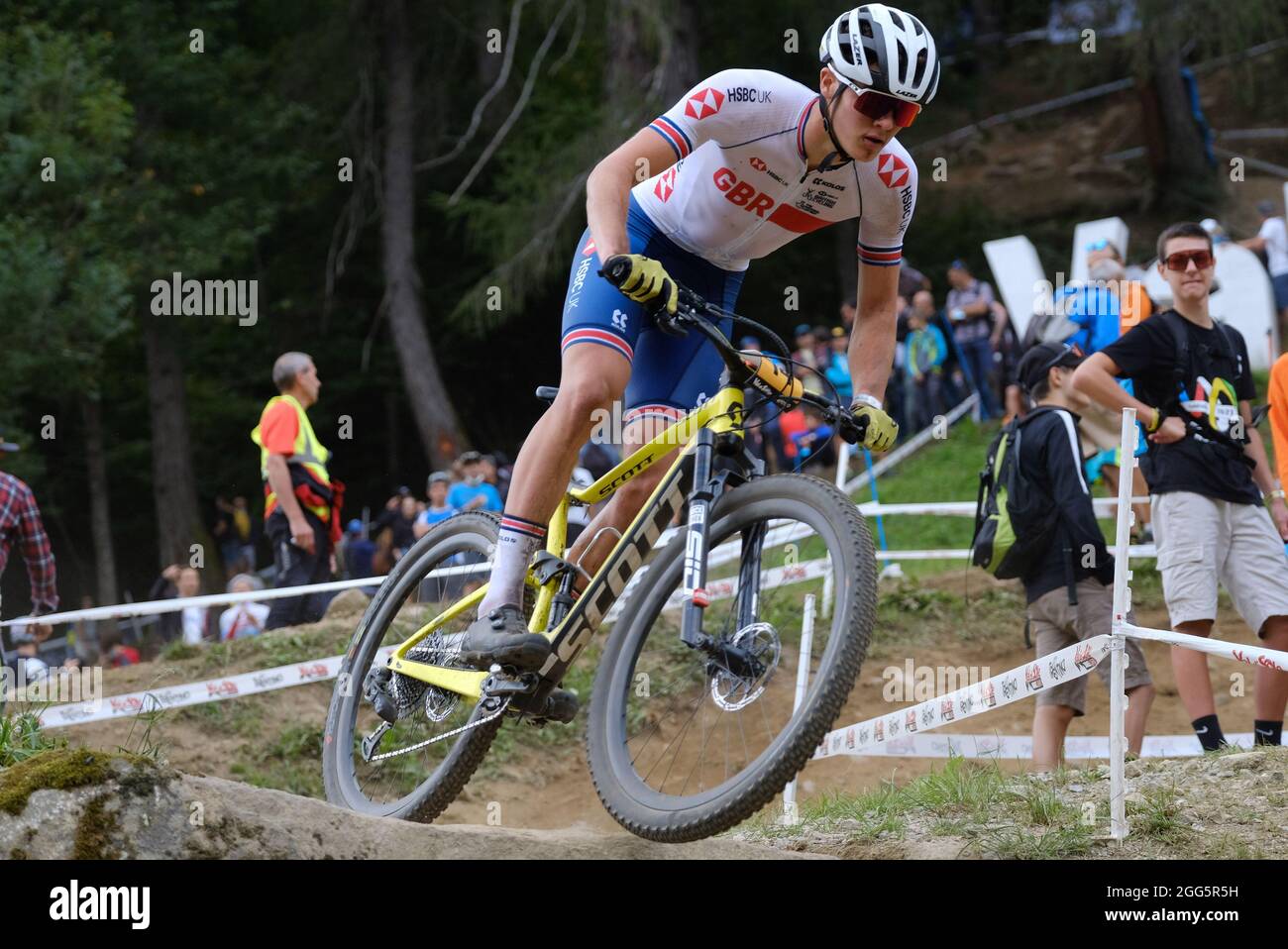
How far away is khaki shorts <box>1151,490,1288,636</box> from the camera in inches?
253

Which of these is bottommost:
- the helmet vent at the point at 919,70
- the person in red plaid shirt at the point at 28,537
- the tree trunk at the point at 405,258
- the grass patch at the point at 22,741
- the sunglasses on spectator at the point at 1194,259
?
the grass patch at the point at 22,741

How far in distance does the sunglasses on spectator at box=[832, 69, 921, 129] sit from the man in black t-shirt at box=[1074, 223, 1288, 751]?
2.61m

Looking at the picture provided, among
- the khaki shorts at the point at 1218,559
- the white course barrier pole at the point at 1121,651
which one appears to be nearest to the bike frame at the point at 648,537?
the white course barrier pole at the point at 1121,651

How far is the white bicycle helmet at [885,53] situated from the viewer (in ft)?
13.8

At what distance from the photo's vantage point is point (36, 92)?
21.2 m

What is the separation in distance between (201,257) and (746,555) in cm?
2098

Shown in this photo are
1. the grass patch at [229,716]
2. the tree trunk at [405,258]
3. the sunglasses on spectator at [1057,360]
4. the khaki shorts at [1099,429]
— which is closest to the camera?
the sunglasses on spectator at [1057,360]

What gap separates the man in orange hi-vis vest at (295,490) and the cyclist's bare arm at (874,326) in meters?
5.18

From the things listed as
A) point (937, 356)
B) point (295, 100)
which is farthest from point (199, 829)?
point (295, 100)

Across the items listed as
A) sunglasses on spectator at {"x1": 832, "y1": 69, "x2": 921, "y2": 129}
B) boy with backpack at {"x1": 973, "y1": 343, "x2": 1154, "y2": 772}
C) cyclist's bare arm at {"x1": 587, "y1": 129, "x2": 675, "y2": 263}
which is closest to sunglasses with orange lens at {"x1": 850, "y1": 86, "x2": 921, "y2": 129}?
sunglasses on spectator at {"x1": 832, "y1": 69, "x2": 921, "y2": 129}

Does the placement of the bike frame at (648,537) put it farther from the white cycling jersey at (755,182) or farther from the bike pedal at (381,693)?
the white cycling jersey at (755,182)

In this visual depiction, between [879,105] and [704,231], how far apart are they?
0.77 meters

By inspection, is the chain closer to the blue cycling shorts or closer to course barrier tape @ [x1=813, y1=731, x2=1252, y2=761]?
the blue cycling shorts
